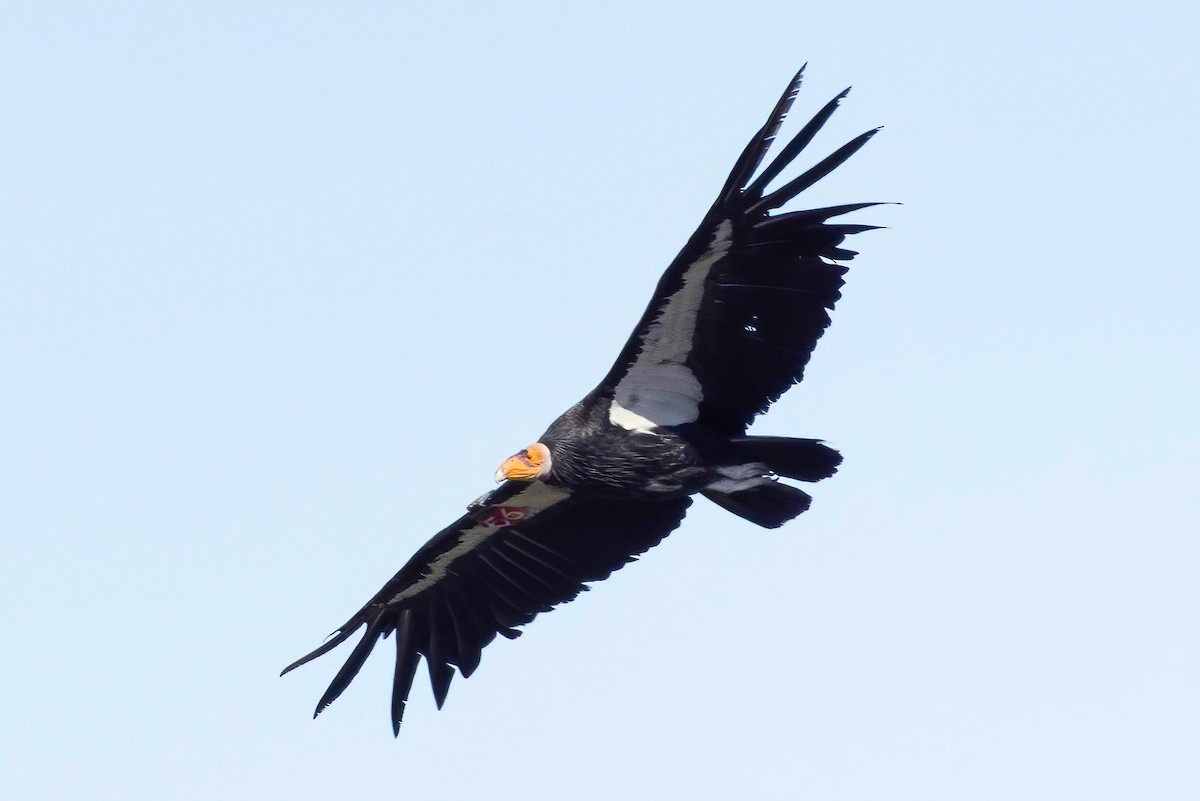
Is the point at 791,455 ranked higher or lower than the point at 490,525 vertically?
lower

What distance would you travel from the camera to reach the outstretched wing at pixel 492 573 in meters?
16.2

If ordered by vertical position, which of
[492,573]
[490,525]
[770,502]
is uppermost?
[490,525]

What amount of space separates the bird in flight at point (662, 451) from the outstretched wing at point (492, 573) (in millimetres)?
14

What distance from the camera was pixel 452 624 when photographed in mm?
16484

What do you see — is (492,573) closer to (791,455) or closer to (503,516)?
(503,516)

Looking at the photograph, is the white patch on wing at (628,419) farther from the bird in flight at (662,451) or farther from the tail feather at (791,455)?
the tail feather at (791,455)

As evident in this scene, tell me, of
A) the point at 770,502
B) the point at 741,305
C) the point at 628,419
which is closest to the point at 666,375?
the point at 628,419

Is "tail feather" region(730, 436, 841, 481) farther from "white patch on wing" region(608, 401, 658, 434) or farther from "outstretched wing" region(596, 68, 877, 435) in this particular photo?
"white patch on wing" region(608, 401, 658, 434)

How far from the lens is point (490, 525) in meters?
16.6

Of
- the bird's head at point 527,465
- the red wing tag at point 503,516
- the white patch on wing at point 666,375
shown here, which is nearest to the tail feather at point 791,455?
the white patch on wing at point 666,375

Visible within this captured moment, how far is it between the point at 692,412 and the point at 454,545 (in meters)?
3.13

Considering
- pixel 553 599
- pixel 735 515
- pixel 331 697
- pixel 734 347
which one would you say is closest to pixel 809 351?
pixel 734 347

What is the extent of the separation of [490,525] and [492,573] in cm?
47

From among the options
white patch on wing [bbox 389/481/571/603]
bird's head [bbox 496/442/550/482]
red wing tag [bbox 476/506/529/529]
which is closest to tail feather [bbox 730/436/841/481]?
bird's head [bbox 496/442/550/482]
